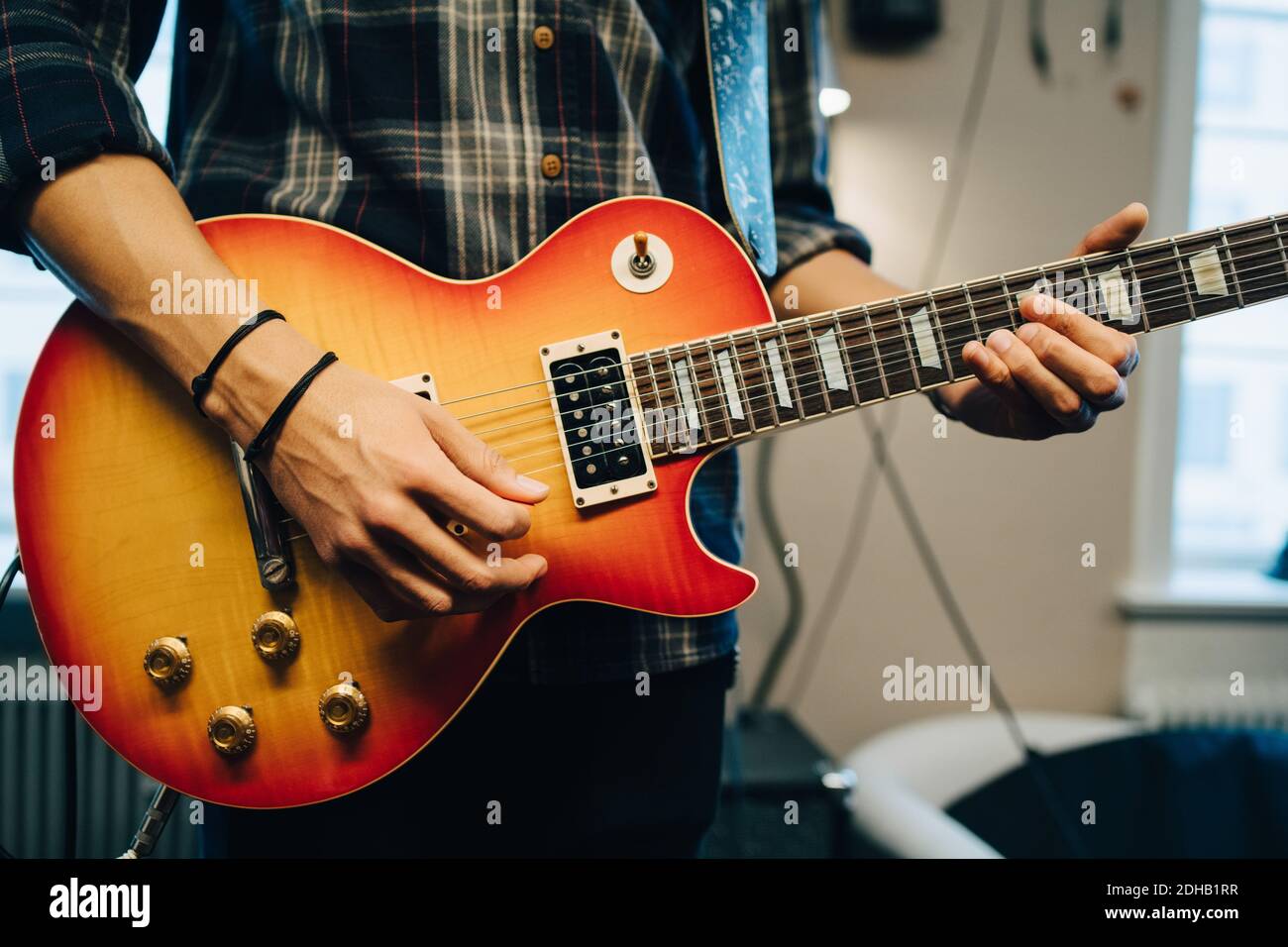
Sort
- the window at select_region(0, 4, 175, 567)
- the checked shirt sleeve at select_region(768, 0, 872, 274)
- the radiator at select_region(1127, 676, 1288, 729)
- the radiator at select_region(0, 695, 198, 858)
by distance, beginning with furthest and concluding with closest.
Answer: the radiator at select_region(1127, 676, 1288, 729)
the window at select_region(0, 4, 175, 567)
the radiator at select_region(0, 695, 198, 858)
the checked shirt sleeve at select_region(768, 0, 872, 274)

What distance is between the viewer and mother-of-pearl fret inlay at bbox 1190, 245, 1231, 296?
659 mm

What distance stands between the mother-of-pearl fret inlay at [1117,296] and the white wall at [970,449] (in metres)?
1.27

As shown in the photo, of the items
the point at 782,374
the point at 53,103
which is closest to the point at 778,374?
the point at 782,374

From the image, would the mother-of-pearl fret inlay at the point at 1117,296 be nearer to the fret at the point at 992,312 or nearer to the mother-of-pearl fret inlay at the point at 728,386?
the fret at the point at 992,312

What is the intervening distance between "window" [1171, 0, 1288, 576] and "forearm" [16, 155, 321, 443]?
90.7 inches

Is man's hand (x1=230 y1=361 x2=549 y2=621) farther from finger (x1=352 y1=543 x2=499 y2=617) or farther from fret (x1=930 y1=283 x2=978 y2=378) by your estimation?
fret (x1=930 y1=283 x2=978 y2=378)

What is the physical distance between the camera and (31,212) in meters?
0.52

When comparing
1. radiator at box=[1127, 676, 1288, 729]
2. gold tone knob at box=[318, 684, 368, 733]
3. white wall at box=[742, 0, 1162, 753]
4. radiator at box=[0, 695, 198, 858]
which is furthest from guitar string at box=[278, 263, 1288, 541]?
radiator at box=[1127, 676, 1288, 729]

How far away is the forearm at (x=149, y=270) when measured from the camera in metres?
0.50

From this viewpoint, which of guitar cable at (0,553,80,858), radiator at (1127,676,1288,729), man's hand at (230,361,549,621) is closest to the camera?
man's hand at (230,361,549,621)

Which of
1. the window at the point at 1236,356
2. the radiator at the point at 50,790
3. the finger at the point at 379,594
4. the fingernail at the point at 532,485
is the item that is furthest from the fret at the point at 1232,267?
the radiator at the point at 50,790

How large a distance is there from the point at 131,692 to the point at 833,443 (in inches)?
64.8
